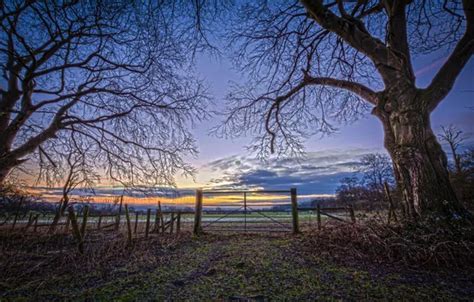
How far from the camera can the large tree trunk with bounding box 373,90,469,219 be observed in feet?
12.4

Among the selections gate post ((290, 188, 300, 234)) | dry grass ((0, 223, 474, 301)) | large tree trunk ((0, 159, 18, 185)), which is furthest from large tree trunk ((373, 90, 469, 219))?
→ large tree trunk ((0, 159, 18, 185))

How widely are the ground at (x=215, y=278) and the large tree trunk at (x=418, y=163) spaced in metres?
1.38

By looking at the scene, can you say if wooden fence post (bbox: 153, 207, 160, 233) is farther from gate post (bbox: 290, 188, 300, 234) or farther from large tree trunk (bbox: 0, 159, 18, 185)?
gate post (bbox: 290, 188, 300, 234)

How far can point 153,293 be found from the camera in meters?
2.62

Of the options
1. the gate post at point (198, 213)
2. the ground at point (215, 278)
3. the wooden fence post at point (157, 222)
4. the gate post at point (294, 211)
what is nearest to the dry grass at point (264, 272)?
the ground at point (215, 278)

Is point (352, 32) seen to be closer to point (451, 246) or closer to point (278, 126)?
point (278, 126)

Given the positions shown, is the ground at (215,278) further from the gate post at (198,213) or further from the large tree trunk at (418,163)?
the gate post at (198,213)

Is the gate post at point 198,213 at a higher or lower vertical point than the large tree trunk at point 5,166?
lower

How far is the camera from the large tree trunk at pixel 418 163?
3.77 metres

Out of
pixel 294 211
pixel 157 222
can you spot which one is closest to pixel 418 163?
pixel 294 211

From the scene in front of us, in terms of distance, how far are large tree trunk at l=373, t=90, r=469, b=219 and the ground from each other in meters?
1.38

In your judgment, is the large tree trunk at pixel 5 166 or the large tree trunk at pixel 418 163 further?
the large tree trunk at pixel 5 166

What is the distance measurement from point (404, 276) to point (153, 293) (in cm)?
321

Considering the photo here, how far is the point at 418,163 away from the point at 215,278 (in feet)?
13.7
